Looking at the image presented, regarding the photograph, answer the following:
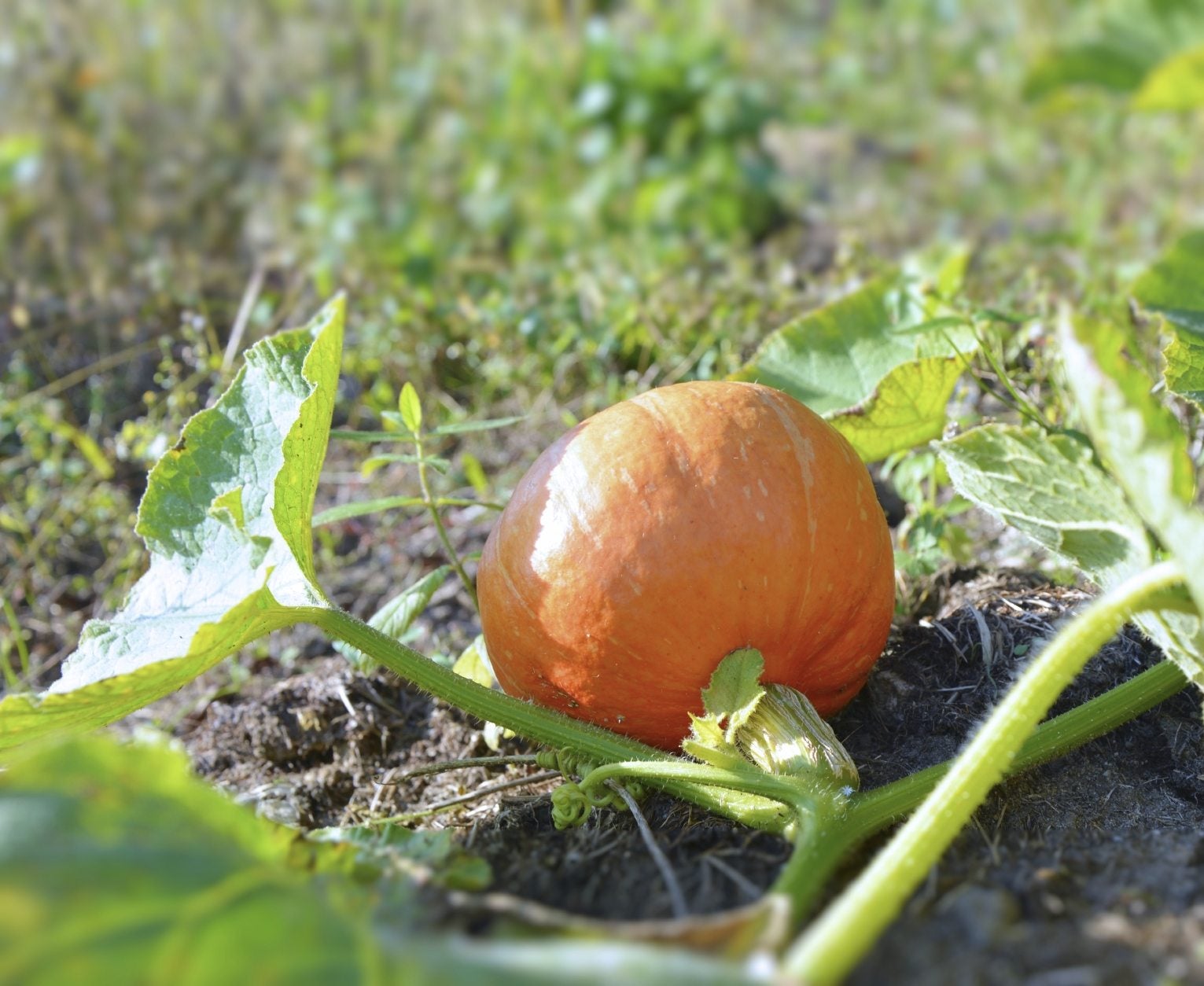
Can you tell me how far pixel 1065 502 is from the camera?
1.34 m

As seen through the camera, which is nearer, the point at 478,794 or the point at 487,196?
the point at 478,794

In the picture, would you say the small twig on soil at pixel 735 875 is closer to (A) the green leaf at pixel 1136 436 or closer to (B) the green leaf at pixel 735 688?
(B) the green leaf at pixel 735 688

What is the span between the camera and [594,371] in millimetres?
3049

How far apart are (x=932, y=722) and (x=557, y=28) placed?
5136 mm

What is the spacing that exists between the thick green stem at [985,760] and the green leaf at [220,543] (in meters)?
0.74

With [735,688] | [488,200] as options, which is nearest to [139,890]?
[735,688]

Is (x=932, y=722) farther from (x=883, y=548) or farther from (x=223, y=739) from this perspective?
(x=223, y=739)

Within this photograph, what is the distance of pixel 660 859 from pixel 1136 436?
2.02 feet

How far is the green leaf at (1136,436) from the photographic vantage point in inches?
41.9

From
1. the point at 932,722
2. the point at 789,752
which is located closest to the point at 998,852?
the point at 789,752

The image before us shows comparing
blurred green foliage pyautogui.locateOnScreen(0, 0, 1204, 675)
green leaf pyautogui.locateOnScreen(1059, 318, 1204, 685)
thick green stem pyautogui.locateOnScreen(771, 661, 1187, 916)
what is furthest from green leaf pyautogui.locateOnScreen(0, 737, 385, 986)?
blurred green foliage pyautogui.locateOnScreen(0, 0, 1204, 675)

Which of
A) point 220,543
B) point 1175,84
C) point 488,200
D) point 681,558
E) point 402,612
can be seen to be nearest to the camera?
point 1175,84

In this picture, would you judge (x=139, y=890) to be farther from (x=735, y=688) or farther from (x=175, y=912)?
(x=735, y=688)

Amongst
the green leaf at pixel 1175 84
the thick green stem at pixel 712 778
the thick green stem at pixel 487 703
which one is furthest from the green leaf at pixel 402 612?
the green leaf at pixel 1175 84
